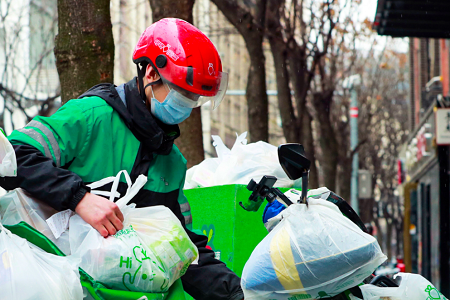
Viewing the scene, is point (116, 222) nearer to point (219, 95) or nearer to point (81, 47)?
point (219, 95)

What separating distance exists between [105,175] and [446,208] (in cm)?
1376

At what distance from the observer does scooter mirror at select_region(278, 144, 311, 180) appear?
8.22 feet

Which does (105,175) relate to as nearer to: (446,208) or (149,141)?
(149,141)

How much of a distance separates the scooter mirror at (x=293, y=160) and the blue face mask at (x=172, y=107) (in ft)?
2.06

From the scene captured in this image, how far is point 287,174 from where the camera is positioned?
8.50ft

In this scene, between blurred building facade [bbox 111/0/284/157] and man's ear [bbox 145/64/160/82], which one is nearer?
man's ear [bbox 145/64/160/82]

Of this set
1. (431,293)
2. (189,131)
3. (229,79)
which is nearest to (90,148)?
(431,293)

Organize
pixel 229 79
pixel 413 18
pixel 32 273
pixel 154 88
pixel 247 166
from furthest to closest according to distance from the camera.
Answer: pixel 229 79
pixel 413 18
pixel 247 166
pixel 154 88
pixel 32 273

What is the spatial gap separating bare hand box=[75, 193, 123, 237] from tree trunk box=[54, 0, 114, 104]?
83.3 inches

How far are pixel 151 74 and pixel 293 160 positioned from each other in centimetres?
86

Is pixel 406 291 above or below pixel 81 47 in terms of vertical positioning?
below

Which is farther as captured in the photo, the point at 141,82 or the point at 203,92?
the point at 141,82

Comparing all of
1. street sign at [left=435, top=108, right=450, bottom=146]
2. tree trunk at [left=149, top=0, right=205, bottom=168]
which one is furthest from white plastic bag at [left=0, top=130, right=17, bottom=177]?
street sign at [left=435, top=108, right=450, bottom=146]

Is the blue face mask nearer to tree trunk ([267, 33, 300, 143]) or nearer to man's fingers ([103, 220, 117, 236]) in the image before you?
man's fingers ([103, 220, 117, 236])
